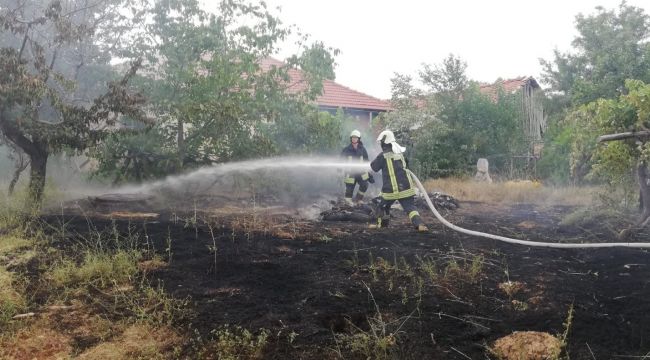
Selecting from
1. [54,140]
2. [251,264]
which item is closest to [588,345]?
[251,264]

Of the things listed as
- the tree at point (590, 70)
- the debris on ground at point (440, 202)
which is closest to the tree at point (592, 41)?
the tree at point (590, 70)

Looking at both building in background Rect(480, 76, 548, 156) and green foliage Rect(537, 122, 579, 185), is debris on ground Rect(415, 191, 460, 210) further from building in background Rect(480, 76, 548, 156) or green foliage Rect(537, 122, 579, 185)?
building in background Rect(480, 76, 548, 156)

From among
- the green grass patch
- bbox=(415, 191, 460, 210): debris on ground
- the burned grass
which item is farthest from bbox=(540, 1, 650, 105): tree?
the green grass patch

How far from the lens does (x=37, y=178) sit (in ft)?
25.1

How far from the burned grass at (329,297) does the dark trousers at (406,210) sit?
66 centimetres

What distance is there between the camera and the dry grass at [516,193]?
36.7 ft

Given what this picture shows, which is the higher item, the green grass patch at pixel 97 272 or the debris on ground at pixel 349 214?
the debris on ground at pixel 349 214

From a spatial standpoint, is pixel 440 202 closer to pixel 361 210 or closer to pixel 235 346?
pixel 361 210

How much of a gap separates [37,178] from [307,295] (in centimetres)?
570

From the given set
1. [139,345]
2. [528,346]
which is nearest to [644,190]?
[528,346]

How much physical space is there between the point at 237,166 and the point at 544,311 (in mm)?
7156

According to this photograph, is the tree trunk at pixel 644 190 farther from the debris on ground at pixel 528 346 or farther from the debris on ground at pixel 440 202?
the debris on ground at pixel 528 346

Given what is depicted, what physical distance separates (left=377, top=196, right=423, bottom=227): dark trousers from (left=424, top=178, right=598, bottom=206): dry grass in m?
4.78

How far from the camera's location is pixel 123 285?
4.25m
